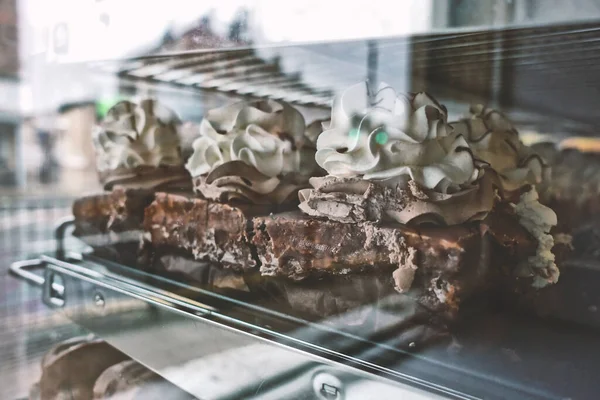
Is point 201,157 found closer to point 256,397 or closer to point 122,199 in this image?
point 122,199

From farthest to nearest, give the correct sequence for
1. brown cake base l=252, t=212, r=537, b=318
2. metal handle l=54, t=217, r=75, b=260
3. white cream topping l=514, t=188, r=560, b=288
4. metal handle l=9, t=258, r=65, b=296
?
metal handle l=54, t=217, r=75, b=260
metal handle l=9, t=258, r=65, b=296
white cream topping l=514, t=188, r=560, b=288
brown cake base l=252, t=212, r=537, b=318

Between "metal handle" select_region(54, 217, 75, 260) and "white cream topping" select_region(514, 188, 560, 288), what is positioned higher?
"white cream topping" select_region(514, 188, 560, 288)

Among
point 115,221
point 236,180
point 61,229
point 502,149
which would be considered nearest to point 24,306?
point 61,229

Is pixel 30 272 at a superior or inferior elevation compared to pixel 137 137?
inferior

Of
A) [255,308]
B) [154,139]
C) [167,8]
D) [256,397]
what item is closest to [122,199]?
[154,139]

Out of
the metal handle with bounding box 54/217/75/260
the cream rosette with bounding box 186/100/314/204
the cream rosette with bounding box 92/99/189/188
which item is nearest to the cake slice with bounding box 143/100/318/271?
the cream rosette with bounding box 186/100/314/204

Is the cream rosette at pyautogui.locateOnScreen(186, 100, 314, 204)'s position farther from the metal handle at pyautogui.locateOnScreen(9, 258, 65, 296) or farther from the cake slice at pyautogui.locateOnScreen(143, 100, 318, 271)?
the metal handle at pyautogui.locateOnScreen(9, 258, 65, 296)

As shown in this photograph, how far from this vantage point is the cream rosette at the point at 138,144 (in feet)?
4.15

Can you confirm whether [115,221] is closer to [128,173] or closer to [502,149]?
[128,173]

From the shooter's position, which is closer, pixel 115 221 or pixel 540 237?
pixel 540 237

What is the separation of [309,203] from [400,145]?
0.17 metres

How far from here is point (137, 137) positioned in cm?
130

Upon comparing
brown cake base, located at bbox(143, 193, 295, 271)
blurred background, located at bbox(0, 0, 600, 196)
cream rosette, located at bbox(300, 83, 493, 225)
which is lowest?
brown cake base, located at bbox(143, 193, 295, 271)

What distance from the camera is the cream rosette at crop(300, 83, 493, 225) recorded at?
2.42 feet
